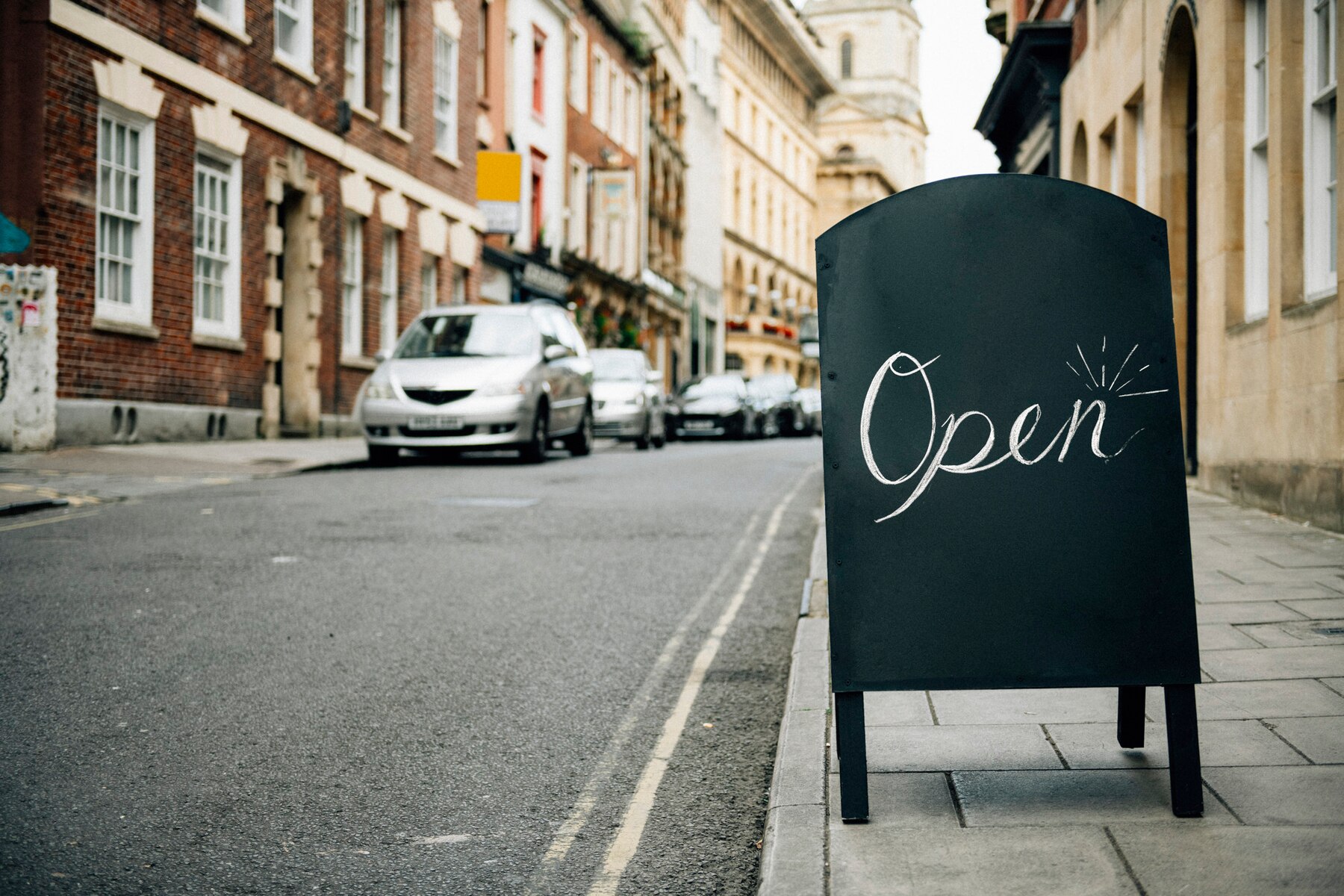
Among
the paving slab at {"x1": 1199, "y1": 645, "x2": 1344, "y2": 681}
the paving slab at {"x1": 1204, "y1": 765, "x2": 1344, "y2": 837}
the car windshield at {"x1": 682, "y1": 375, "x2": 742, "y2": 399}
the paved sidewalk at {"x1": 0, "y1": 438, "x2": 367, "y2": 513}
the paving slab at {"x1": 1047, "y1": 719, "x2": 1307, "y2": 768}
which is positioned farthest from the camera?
the car windshield at {"x1": 682, "y1": 375, "x2": 742, "y2": 399}

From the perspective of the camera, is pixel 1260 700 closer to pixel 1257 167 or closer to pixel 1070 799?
pixel 1070 799

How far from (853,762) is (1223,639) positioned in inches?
103

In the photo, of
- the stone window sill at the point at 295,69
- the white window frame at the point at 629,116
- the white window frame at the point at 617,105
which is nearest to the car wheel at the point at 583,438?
the stone window sill at the point at 295,69

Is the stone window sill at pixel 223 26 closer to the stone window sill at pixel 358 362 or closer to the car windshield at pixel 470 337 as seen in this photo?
the car windshield at pixel 470 337

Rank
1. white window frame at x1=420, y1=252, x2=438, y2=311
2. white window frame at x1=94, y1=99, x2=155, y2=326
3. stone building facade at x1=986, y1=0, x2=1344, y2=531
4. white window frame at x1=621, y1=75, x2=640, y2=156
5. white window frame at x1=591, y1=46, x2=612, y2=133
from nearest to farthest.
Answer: stone building facade at x1=986, y1=0, x2=1344, y2=531 < white window frame at x1=94, y1=99, x2=155, y2=326 < white window frame at x1=420, y1=252, x2=438, y2=311 < white window frame at x1=591, y1=46, x2=612, y2=133 < white window frame at x1=621, y1=75, x2=640, y2=156

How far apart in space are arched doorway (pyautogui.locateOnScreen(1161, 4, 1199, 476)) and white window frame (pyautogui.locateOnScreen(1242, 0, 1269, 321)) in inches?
74.2

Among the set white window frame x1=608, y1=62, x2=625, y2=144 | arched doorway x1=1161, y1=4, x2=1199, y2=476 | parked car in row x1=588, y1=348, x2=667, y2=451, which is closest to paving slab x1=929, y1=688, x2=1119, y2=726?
arched doorway x1=1161, y1=4, x2=1199, y2=476

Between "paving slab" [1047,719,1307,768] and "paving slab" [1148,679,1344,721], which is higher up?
"paving slab" [1148,679,1344,721]

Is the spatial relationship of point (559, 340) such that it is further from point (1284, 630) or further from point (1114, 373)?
point (1114, 373)

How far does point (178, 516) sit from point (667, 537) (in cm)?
331

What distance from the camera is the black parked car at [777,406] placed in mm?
31594

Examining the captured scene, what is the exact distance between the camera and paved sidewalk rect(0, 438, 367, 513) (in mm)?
10969

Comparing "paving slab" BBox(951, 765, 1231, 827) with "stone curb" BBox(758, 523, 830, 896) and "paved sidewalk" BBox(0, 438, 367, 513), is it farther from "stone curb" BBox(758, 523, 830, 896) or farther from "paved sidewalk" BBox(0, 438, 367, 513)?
"paved sidewalk" BBox(0, 438, 367, 513)

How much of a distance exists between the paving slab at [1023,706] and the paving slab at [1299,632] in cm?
95
